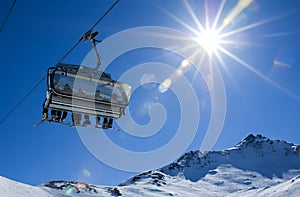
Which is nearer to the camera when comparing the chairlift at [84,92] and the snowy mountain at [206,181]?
the chairlift at [84,92]

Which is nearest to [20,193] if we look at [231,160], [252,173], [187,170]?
[252,173]

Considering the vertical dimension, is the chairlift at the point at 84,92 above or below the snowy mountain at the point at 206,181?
below

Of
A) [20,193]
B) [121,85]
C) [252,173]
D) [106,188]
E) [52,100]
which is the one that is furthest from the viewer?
[252,173]

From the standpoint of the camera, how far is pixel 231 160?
655ft

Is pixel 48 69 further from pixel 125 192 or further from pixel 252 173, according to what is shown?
pixel 252 173

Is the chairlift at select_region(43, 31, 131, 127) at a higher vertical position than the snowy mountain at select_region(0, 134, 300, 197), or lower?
lower

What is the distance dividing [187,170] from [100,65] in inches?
7228

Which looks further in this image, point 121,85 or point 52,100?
point 121,85

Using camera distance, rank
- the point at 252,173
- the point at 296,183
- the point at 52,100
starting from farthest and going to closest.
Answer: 1. the point at 252,173
2. the point at 296,183
3. the point at 52,100

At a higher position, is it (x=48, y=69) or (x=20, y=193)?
(x=20, y=193)

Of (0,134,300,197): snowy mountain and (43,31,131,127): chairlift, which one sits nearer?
(43,31,131,127): chairlift

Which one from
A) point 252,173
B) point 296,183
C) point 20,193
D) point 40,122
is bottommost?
point 40,122

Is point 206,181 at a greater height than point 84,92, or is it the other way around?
point 206,181

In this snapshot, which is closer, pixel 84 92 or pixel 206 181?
pixel 84 92
